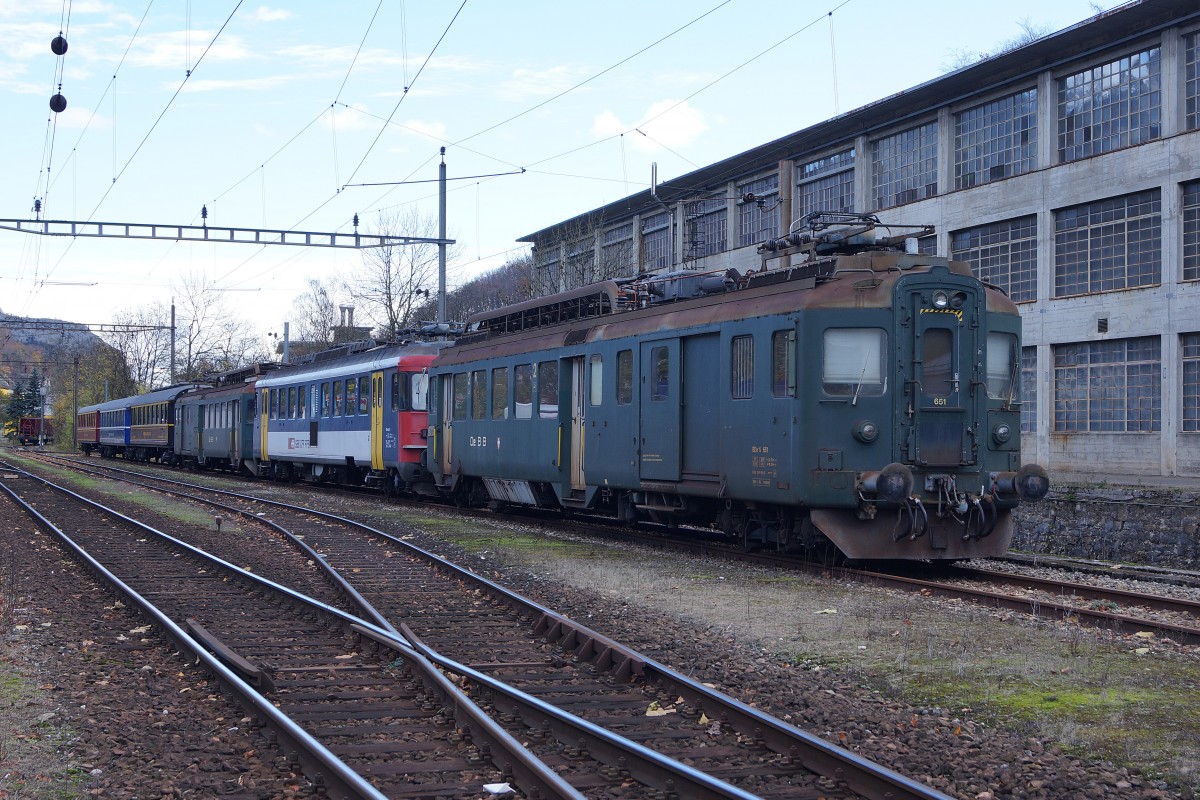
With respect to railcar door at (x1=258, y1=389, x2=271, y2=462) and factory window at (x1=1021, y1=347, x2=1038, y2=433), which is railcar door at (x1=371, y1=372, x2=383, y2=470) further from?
factory window at (x1=1021, y1=347, x2=1038, y2=433)

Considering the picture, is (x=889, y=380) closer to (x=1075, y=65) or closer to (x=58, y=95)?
(x=58, y=95)

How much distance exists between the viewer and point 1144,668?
8070mm

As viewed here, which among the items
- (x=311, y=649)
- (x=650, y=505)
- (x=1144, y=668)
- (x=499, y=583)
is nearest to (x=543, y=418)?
(x=650, y=505)

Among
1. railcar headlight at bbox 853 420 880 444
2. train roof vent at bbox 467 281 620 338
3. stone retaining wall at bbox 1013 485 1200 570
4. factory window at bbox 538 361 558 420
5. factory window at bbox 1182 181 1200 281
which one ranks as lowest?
stone retaining wall at bbox 1013 485 1200 570

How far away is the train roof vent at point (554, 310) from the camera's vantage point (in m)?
17.7

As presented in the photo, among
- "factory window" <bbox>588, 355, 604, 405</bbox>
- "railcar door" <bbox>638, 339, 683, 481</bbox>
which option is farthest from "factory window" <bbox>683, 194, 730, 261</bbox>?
"railcar door" <bbox>638, 339, 683, 481</bbox>

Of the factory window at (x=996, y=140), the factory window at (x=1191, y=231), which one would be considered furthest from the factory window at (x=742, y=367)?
the factory window at (x=996, y=140)

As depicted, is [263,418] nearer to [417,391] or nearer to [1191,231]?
[417,391]

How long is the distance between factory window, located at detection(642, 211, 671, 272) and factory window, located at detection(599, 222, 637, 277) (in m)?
0.70

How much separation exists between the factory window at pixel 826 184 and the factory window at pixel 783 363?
2718cm

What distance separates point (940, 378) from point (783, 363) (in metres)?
1.65

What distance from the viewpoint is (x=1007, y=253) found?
110 ft

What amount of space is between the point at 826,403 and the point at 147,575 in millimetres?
7528

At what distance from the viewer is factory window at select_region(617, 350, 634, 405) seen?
16.0 metres
